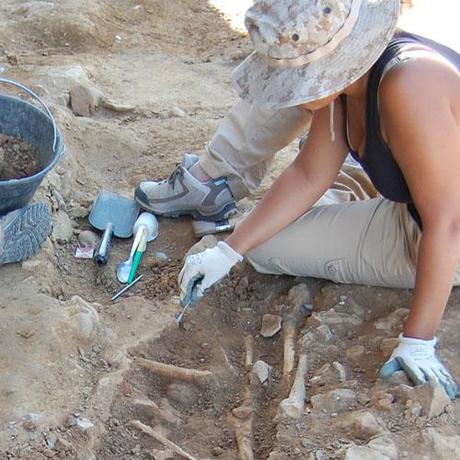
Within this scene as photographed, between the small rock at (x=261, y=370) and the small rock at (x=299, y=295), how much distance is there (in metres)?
0.30

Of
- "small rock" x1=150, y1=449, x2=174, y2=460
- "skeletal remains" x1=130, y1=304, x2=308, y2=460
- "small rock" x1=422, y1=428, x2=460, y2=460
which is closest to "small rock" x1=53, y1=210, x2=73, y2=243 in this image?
"skeletal remains" x1=130, y1=304, x2=308, y2=460

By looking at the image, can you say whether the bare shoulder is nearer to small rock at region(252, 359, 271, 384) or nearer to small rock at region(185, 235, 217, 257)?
small rock at region(252, 359, 271, 384)

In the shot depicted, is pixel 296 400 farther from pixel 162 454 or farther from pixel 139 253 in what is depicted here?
pixel 139 253

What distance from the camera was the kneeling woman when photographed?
216 cm

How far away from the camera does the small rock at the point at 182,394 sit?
8.61 feet

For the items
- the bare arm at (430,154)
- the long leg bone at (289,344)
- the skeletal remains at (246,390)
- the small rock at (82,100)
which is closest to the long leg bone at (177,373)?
the skeletal remains at (246,390)

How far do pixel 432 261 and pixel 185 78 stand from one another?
282 centimetres

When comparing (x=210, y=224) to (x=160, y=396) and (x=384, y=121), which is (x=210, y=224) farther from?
(x=384, y=121)

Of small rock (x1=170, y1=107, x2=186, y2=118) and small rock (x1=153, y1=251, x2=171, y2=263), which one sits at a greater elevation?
small rock (x1=153, y1=251, x2=171, y2=263)

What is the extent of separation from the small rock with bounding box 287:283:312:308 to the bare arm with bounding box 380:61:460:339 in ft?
1.92

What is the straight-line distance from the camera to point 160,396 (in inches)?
104

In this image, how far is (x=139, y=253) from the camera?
3266 millimetres

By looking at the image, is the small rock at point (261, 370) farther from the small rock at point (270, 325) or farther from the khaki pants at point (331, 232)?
the khaki pants at point (331, 232)

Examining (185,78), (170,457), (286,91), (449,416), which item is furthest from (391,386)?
(185,78)
